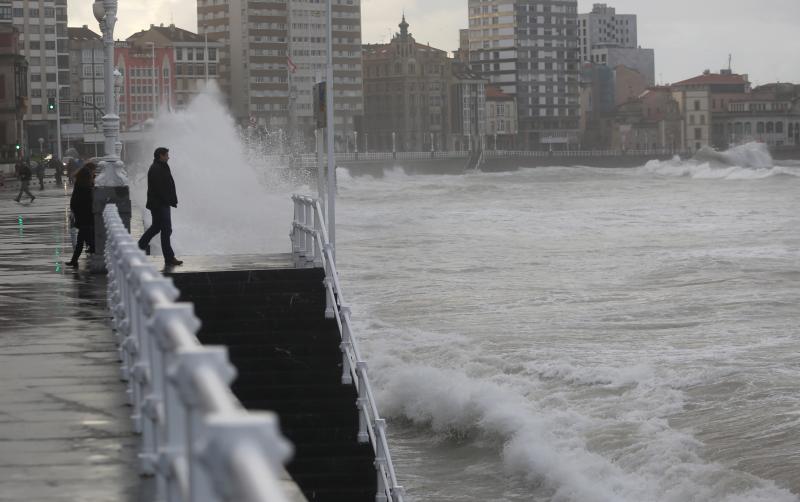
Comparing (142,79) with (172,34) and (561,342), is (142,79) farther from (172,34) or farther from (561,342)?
(561,342)

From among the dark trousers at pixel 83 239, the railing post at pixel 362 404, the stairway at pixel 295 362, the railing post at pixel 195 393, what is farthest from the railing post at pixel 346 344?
the railing post at pixel 195 393

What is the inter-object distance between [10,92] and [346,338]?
3562 inches

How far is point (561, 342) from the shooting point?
23750mm

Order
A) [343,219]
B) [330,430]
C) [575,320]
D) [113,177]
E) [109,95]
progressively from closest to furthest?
1. [330,430]
2. [113,177]
3. [109,95]
4. [575,320]
5. [343,219]

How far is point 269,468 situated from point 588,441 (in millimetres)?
14252

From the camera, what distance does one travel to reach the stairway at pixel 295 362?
1316 cm

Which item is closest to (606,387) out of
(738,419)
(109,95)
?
(738,419)

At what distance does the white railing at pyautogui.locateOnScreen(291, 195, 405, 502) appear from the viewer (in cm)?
1201

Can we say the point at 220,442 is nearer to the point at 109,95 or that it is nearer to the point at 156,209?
the point at 156,209

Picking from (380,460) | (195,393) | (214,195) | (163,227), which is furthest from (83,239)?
(214,195)

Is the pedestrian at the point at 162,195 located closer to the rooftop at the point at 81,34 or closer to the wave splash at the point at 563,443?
the wave splash at the point at 563,443

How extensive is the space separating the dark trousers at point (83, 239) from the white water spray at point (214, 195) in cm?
907

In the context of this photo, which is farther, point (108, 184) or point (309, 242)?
point (108, 184)

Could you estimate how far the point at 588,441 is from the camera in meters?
16.2
